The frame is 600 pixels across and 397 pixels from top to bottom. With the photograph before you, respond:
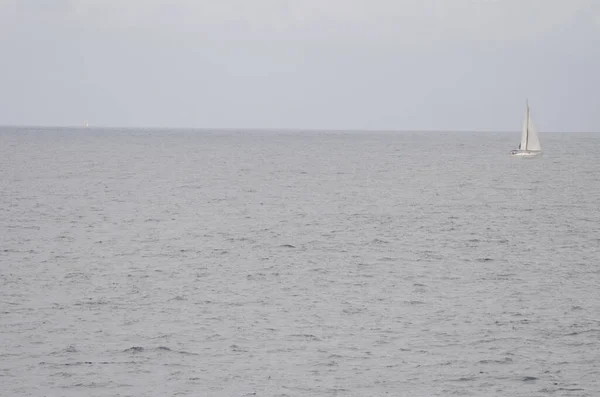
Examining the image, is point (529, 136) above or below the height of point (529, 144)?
above

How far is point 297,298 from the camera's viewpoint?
34938 millimetres

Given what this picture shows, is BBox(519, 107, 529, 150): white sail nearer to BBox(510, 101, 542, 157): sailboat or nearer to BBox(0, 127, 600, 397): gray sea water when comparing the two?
BBox(510, 101, 542, 157): sailboat

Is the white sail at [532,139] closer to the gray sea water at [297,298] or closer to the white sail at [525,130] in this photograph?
the white sail at [525,130]

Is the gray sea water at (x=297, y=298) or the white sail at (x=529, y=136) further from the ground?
the white sail at (x=529, y=136)

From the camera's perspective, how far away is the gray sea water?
2530 centimetres

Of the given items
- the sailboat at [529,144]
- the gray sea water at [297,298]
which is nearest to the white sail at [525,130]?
the sailboat at [529,144]

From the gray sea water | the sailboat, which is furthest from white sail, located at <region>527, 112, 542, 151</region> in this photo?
the gray sea water

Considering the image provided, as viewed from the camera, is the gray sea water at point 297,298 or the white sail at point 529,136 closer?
the gray sea water at point 297,298

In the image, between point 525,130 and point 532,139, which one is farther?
point 532,139

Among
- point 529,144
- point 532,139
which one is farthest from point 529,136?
point 529,144

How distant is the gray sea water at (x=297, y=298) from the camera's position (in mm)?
25297

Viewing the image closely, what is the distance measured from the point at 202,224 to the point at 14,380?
112 feet

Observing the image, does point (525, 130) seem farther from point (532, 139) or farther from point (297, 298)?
point (297, 298)

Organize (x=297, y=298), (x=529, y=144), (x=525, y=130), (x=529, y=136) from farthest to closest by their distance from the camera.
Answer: (x=529, y=144) → (x=529, y=136) → (x=525, y=130) → (x=297, y=298)
